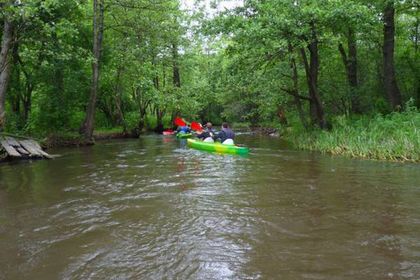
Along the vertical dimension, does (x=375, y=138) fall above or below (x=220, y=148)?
above

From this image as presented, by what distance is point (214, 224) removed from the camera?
16.9 ft

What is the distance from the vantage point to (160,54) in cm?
2261

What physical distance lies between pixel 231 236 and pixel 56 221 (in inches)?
98.8

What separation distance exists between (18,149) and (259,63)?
881 cm

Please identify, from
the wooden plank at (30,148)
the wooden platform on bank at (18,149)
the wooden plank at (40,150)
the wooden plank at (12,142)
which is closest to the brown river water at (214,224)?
the wooden platform on bank at (18,149)

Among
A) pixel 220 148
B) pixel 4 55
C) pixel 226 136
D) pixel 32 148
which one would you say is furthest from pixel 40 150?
pixel 226 136

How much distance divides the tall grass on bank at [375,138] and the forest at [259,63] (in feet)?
0.11

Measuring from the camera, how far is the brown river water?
3.72 metres

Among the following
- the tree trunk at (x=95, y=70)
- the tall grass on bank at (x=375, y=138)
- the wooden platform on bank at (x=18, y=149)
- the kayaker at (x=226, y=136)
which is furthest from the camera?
the tree trunk at (x=95, y=70)

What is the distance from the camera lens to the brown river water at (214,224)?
3.72m

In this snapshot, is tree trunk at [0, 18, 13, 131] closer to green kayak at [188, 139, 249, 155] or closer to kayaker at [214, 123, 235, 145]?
green kayak at [188, 139, 249, 155]

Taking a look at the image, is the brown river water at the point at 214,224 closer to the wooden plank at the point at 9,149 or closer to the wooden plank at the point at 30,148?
the wooden plank at the point at 9,149

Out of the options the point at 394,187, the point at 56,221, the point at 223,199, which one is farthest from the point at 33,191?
the point at 394,187

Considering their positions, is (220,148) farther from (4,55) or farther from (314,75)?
(4,55)
